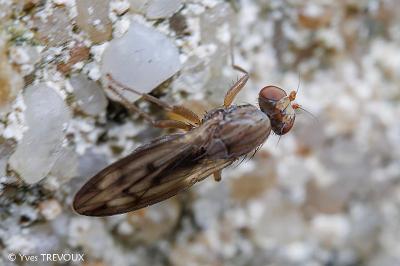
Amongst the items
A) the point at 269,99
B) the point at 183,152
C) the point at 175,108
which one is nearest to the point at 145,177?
the point at 183,152

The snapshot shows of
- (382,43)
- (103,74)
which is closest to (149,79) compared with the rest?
(103,74)

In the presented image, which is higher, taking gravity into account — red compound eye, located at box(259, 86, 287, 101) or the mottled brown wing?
the mottled brown wing

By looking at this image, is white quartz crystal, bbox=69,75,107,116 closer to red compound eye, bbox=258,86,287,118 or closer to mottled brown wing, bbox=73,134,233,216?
mottled brown wing, bbox=73,134,233,216

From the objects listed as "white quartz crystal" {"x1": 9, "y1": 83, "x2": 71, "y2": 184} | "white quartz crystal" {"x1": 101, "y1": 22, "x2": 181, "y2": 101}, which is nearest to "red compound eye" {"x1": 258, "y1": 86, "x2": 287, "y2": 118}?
"white quartz crystal" {"x1": 101, "y1": 22, "x2": 181, "y2": 101}

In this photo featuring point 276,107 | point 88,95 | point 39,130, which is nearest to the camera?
point 39,130

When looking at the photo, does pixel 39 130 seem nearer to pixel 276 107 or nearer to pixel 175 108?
pixel 175 108

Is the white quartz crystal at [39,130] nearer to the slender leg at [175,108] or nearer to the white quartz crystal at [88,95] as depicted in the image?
the white quartz crystal at [88,95]

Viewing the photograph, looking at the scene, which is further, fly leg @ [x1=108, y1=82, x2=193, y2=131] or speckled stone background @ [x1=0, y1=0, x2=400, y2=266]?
fly leg @ [x1=108, y1=82, x2=193, y2=131]

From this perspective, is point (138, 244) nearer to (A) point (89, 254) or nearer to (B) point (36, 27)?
(A) point (89, 254)
